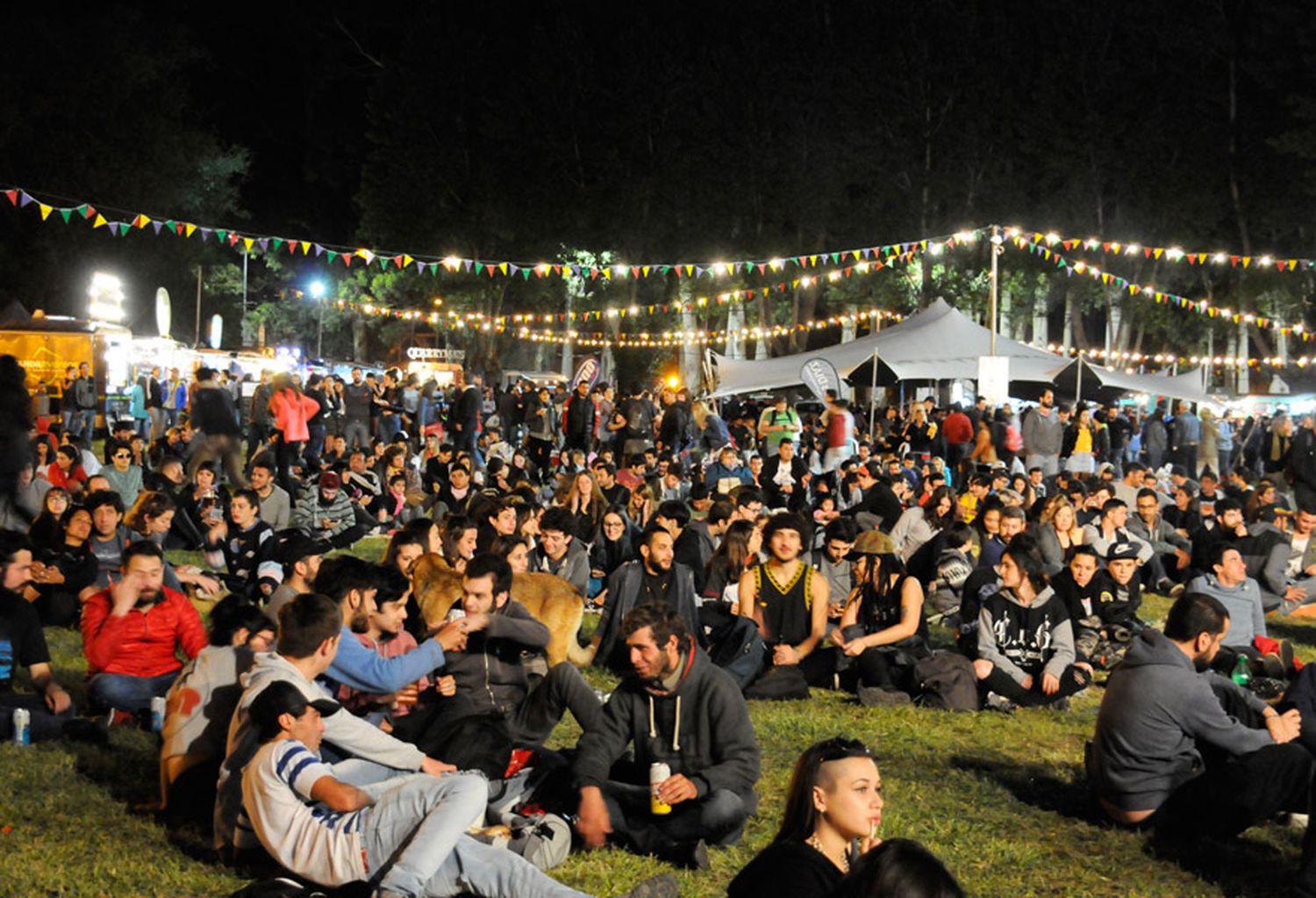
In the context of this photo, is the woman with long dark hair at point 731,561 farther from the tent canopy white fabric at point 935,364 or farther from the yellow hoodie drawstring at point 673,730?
the tent canopy white fabric at point 935,364

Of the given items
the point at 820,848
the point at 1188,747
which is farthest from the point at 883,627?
the point at 820,848

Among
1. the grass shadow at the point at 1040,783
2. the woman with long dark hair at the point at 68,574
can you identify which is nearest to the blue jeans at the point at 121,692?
the woman with long dark hair at the point at 68,574

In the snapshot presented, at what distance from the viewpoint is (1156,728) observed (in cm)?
606

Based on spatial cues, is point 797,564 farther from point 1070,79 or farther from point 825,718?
point 1070,79

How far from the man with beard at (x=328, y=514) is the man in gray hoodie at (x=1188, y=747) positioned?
337 inches

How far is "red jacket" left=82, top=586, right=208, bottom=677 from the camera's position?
775cm

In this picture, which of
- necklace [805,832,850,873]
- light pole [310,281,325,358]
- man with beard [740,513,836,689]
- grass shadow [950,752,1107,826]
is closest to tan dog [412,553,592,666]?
man with beard [740,513,836,689]

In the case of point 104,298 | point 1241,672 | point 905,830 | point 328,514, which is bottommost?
point 905,830

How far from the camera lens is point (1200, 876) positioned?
590 centimetres

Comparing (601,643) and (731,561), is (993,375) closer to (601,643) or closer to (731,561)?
(731,561)

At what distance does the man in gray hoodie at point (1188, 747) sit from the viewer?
5.87 meters

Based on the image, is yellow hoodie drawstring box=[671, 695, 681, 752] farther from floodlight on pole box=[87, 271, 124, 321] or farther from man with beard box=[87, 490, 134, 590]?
floodlight on pole box=[87, 271, 124, 321]

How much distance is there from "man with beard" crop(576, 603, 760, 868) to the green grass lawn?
5.0 inches

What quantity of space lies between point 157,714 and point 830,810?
16.1ft
